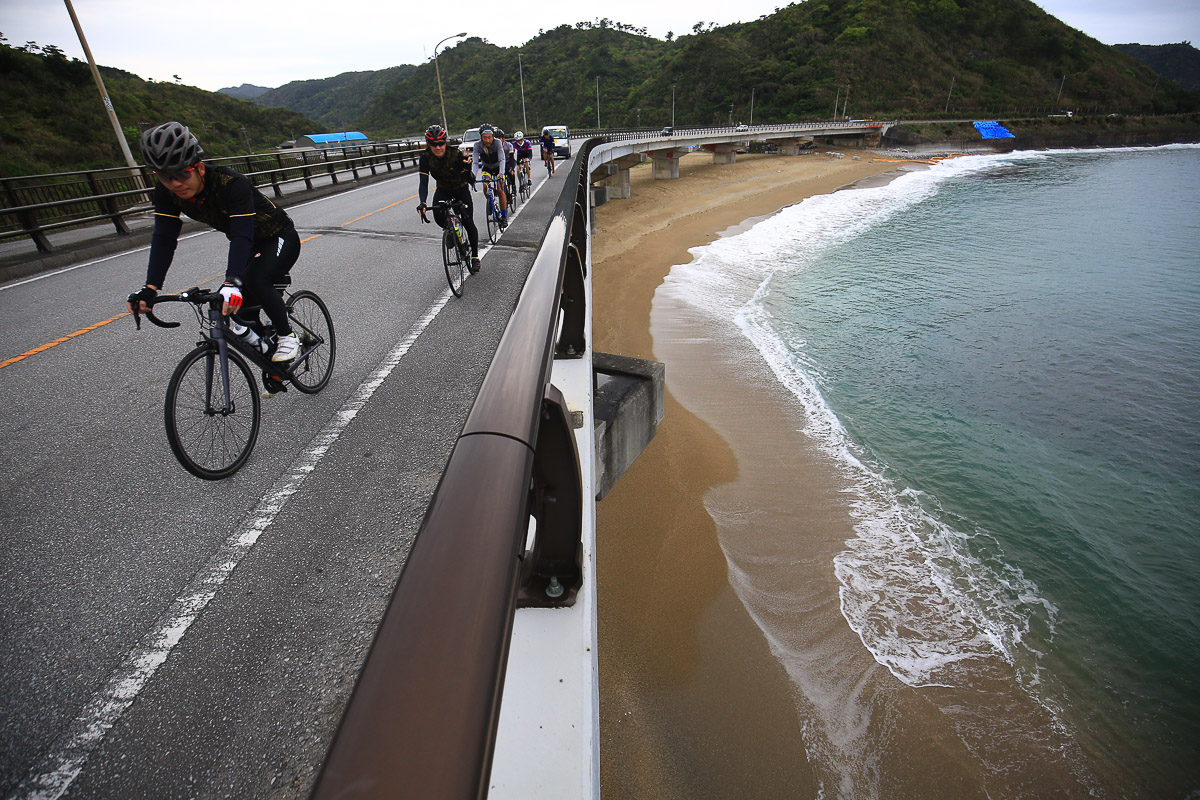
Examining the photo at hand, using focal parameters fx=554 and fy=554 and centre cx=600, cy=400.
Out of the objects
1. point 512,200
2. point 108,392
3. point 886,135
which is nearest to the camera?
point 108,392

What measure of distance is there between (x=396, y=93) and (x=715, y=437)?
434ft

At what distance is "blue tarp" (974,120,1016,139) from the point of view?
75.0 m

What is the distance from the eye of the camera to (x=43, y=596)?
110 inches

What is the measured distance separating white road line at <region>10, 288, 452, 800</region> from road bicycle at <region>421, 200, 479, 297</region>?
336 cm

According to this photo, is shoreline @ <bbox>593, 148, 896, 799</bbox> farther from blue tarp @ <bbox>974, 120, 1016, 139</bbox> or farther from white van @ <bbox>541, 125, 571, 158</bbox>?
blue tarp @ <bbox>974, 120, 1016, 139</bbox>

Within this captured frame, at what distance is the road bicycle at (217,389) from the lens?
3373mm

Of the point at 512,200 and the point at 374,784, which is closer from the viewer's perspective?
the point at 374,784

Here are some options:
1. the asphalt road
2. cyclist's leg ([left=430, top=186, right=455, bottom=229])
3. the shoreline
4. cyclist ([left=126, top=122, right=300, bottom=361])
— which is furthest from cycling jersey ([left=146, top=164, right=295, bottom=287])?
the shoreline

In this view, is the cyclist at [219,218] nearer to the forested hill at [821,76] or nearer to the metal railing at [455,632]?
the metal railing at [455,632]

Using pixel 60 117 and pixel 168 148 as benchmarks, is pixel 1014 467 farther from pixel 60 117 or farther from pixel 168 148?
pixel 60 117

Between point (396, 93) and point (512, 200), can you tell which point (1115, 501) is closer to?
point (512, 200)

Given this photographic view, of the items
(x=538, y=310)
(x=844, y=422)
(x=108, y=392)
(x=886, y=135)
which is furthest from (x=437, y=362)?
(x=886, y=135)

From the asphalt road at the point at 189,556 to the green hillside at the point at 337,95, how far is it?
156789 millimetres

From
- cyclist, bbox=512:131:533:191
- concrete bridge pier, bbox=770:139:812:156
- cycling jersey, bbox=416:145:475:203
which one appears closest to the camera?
cycling jersey, bbox=416:145:475:203
